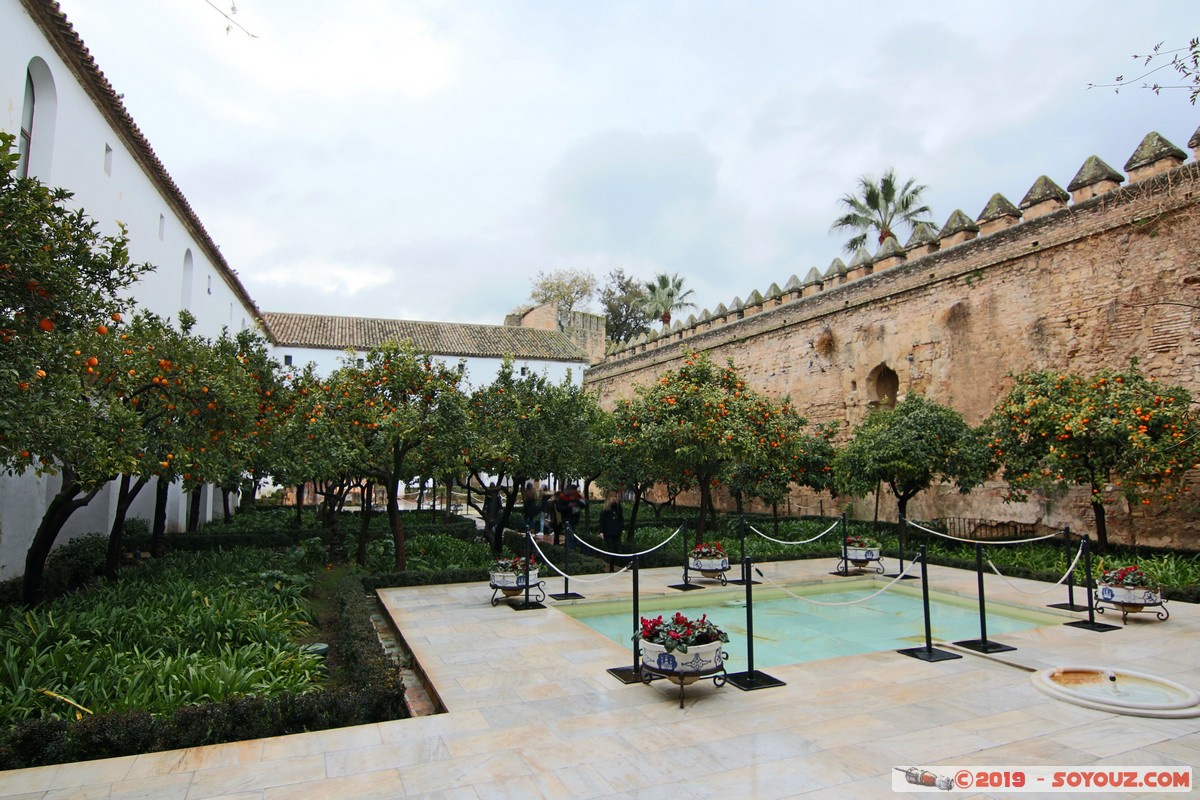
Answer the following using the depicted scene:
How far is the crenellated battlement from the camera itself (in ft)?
39.8

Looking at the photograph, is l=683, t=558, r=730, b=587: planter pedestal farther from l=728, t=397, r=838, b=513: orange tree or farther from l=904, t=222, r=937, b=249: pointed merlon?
l=904, t=222, r=937, b=249: pointed merlon

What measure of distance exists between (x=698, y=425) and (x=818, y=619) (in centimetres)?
435

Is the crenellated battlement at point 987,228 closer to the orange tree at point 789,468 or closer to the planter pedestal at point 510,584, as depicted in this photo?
the orange tree at point 789,468

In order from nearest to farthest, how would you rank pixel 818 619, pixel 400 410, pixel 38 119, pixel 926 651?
1. pixel 926 651
2. pixel 818 619
3. pixel 38 119
4. pixel 400 410

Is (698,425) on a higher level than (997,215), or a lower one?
lower

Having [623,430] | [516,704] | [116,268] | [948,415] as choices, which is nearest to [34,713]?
[516,704]

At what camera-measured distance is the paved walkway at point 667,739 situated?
3.86 metres

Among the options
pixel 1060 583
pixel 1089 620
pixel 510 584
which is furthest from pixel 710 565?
pixel 1089 620

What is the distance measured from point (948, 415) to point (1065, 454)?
308cm

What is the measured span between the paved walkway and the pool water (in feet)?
3.39

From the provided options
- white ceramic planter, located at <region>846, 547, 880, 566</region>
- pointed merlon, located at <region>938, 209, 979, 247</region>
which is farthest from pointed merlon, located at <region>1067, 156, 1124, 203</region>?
white ceramic planter, located at <region>846, 547, 880, 566</region>

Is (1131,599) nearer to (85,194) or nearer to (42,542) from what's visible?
(42,542)

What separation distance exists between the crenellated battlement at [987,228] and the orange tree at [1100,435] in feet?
10.4

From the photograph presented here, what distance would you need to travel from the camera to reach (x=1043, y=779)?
3.92 m
